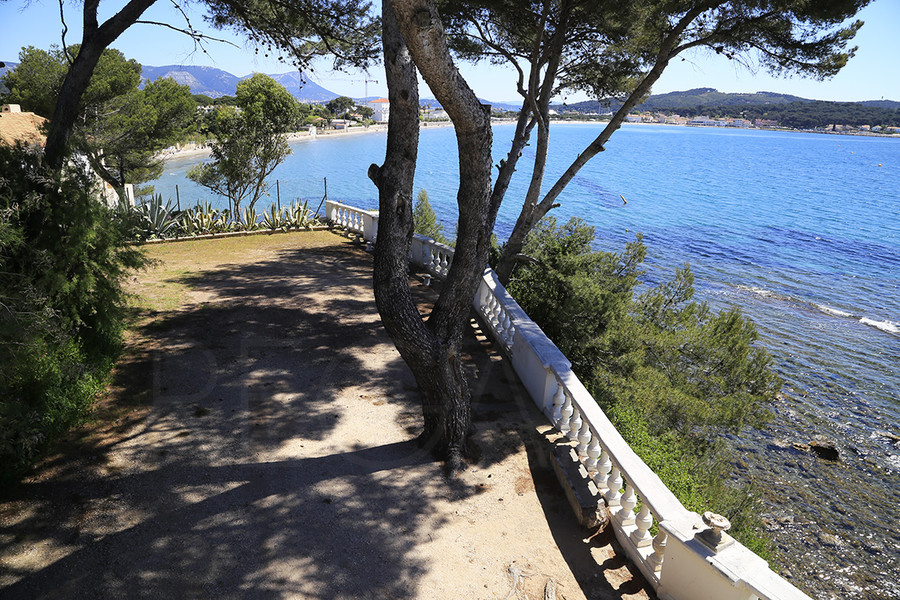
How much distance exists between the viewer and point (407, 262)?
5.42 metres

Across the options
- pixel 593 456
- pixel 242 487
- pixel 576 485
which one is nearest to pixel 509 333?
pixel 593 456

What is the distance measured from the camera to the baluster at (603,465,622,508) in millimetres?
4617

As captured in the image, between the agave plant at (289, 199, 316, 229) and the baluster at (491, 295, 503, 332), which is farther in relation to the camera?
the agave plant at (289, 199, 316, 229)

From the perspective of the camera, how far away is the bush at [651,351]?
26.8 ft

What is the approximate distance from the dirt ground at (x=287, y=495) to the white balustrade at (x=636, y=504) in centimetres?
25

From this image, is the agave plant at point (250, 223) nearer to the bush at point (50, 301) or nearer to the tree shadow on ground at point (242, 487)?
the tree shadow on ground at point (242, 487)

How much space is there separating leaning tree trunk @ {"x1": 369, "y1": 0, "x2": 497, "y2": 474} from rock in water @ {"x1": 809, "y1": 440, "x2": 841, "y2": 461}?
373 inches

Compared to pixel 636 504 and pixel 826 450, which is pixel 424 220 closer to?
pixel 826 450

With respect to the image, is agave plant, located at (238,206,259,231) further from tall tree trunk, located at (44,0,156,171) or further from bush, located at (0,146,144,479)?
tall tree trunk, located at (44,0,156,171)

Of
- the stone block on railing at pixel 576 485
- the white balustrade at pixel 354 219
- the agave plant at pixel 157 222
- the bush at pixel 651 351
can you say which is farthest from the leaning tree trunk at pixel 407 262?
the agave plant at pixel 157 222

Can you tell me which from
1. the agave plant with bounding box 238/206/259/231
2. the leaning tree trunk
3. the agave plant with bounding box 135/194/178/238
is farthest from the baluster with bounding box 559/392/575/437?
the agave plant with bounding box 135/194/178/238

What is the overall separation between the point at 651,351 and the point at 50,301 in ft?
28.2

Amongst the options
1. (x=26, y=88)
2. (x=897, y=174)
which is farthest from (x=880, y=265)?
(x=897, y=174)

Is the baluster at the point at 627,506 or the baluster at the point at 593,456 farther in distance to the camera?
the baluster at the point at 593,456
